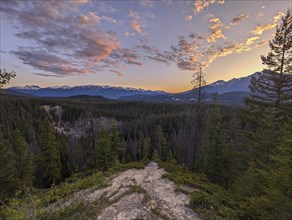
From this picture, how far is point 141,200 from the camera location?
11.5m

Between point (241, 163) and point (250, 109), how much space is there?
6261 mm

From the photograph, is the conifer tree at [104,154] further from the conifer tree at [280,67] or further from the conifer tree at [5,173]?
the conifer tree at [280,67]

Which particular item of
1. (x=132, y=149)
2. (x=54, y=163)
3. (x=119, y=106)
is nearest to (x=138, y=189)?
(x=54, y=163)

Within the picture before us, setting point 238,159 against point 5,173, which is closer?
point 238,159

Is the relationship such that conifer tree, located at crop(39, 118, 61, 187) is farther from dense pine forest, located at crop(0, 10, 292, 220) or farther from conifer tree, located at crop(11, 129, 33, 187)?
conifer tree, located at crop(11, 129, 33, 187)

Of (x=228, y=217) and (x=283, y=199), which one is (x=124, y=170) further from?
(x=283, y=199)

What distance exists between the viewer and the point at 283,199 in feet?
27.1

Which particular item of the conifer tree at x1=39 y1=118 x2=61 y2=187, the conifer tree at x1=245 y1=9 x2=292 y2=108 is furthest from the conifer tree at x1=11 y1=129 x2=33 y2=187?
the conifer tree at x1=245 y1=9 x2=292 y2=108

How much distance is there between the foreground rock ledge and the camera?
10086 millimetres

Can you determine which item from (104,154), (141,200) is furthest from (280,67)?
(104,154)

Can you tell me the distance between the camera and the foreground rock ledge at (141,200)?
1009 centimetres

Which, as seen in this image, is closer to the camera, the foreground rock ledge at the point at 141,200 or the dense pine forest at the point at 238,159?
the dense pine forest at the point at 238,159

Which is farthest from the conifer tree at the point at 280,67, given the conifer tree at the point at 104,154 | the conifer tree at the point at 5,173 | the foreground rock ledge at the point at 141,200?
the conifer tree at the point at 5,173

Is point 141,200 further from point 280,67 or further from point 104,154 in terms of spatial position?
point 104,154
